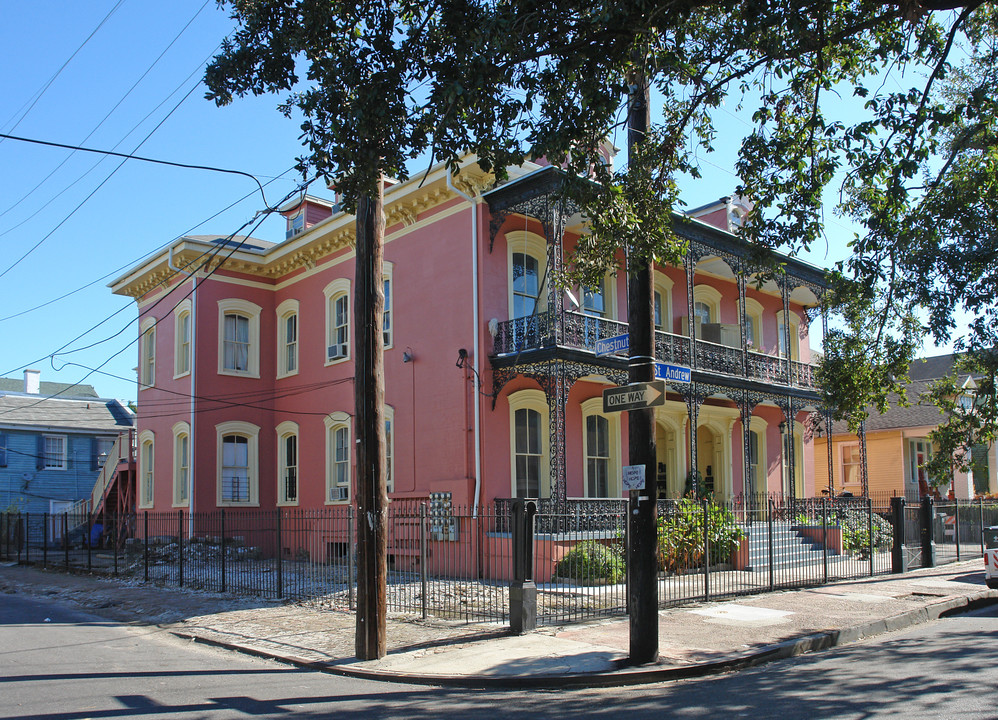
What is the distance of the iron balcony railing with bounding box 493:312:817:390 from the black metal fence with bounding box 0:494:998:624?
129 inches

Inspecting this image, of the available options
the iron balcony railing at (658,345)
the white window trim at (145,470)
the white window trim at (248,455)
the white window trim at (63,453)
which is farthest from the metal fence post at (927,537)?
the white window trim at (63,453)

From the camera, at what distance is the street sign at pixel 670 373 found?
9734 millimetres

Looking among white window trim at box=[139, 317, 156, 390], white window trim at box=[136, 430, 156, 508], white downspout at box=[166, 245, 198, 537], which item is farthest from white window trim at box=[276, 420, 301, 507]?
white window trim at box=[139, 317, 156, 390]

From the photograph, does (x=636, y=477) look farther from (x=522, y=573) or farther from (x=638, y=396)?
(x=522, y=573)

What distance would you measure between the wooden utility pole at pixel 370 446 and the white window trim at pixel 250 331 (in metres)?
14.5

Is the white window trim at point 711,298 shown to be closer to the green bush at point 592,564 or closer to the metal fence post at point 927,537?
the metal fence post at point 927,537

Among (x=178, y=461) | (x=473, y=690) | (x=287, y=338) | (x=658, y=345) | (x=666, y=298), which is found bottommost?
(x=473, y=690)

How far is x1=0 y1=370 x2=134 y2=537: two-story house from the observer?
3519cm

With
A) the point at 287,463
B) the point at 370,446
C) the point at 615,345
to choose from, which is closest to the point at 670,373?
the point at 615,345

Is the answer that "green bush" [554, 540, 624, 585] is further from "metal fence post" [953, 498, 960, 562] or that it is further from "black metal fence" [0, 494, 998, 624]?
"metal fence post" [953, 498, 960, 562]

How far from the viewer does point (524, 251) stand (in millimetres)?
18859

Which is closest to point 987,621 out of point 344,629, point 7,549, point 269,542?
point 344,629

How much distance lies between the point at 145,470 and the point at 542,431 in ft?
44.9

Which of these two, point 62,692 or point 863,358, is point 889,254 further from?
point 62,692
